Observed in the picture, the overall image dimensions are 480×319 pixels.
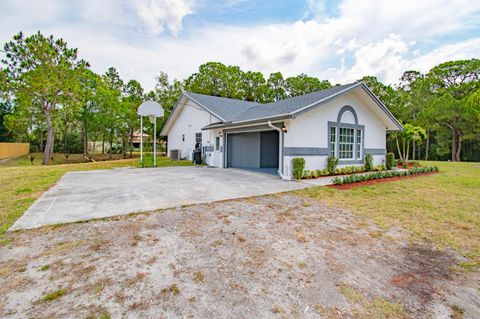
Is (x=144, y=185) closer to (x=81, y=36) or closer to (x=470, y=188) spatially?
(x=81, y=36)

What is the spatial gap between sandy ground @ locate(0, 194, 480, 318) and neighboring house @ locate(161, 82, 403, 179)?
5853 mm

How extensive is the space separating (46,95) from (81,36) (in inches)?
498

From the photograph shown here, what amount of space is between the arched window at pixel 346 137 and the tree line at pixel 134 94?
5909 millimetres

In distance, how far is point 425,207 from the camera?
550 centimetres

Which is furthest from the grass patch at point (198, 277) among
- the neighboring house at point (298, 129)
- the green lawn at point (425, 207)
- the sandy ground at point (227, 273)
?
the neighboring house at point (298, 129)

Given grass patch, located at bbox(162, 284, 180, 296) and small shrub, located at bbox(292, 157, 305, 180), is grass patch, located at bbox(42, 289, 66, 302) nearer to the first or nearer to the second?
grass patch, located at bbox(162, 284, 180, 296)

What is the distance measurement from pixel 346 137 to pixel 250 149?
5.27 metres

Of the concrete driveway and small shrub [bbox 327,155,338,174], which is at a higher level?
small shrub [bbox 327,155,338,174]

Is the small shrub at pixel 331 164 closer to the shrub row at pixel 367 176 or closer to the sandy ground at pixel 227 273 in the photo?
the shrub row at pixel 367 176

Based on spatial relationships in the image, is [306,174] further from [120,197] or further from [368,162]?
[120,197]

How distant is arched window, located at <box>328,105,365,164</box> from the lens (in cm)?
1095

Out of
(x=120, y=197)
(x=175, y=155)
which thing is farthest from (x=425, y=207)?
(x=175, y=155)

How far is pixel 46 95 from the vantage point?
2012 centimetres

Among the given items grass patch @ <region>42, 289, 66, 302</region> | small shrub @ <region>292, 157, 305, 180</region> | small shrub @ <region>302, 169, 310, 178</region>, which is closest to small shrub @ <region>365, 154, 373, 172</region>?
small shrub @ <region>302, 169, 310, 178</region>
